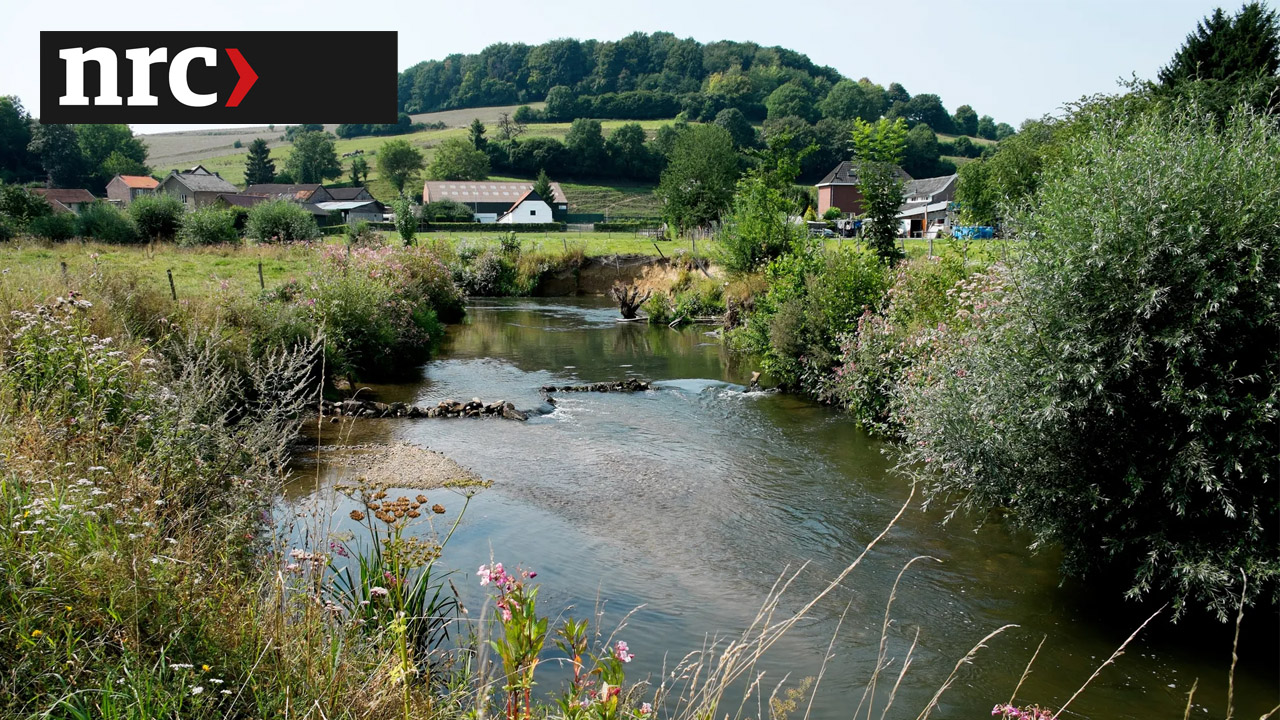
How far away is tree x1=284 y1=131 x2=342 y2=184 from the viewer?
10700 cm

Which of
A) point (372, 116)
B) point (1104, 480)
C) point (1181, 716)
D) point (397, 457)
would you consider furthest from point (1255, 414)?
point (372, 116)

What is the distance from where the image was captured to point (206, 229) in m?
33.0

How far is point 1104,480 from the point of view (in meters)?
7.16

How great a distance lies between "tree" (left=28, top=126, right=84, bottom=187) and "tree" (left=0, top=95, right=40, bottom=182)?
970 mm

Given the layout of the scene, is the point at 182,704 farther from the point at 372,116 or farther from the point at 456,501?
the point at 372,116

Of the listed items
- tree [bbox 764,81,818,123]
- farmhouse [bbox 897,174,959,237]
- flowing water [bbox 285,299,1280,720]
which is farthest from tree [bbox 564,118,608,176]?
flowing water [bbox 285,299,1280,720]

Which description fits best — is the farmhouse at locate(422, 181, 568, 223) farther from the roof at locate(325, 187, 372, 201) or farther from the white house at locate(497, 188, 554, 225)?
the roof at locate(325, 187, 372, 201)

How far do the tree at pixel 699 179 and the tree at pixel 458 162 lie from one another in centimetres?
5141

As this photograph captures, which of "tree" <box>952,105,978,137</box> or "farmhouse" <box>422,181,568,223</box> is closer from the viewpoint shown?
"farmhouse" <box>422,181,568,223</box>

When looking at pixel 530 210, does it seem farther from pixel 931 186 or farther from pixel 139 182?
pixel 931 186

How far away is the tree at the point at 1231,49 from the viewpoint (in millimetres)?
34406

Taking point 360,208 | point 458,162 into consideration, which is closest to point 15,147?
point 360,208

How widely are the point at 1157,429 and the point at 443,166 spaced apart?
102192 mm

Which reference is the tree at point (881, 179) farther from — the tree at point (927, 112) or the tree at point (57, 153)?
the tree at point (927, 112)
